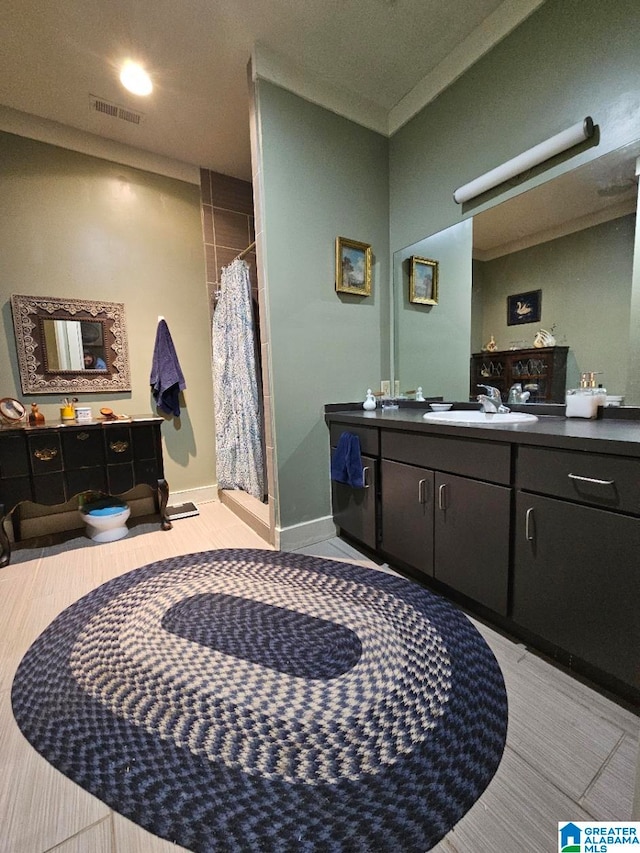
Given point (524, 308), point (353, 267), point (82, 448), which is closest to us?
point (524, 308)

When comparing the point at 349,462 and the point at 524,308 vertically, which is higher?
the point at 524,308

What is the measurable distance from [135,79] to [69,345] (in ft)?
5.53

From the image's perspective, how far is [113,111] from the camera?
7.34ft

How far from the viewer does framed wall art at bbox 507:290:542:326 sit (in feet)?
5.61

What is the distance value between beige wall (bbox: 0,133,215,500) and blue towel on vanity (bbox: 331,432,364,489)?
1561mm

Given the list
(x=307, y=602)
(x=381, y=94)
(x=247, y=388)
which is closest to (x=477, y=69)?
(x=381, y=94)

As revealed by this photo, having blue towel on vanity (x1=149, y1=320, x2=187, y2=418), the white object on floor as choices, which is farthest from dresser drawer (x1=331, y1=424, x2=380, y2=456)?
the white object on floor

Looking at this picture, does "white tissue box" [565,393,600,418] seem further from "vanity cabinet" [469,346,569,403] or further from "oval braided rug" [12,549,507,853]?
"oval braided rug" [12,549,507,853]

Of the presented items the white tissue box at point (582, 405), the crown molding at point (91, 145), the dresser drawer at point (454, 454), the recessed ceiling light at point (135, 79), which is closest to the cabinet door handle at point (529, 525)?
the dresser drawer at point (454, 454)

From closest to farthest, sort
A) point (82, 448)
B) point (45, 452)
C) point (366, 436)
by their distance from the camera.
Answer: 1. point (366, 436)
2. point (45, 452)
3. point (82, 448)

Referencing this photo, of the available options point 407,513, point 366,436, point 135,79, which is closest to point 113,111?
point 135,79

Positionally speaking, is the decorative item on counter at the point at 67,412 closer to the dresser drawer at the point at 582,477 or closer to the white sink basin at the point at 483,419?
the white sink basin at the point at 483,419

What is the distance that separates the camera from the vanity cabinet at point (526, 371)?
5.43ft

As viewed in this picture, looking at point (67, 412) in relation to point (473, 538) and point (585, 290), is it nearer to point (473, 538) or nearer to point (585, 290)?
point (473, 538)
